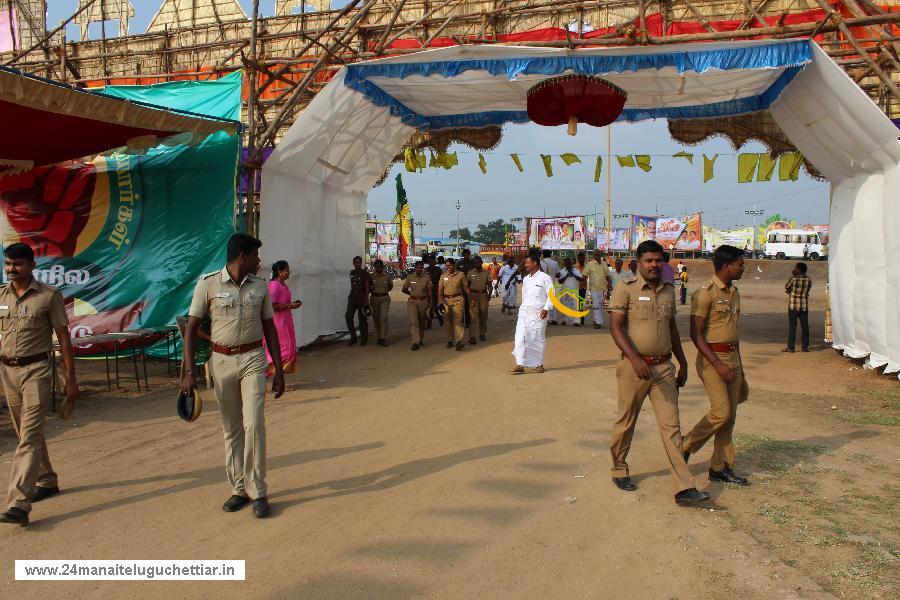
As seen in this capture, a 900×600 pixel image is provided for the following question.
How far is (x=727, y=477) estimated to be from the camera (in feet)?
15.9

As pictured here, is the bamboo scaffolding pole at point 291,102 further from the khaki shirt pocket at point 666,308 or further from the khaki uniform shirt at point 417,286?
the khaki shirt pocket at point 666,308

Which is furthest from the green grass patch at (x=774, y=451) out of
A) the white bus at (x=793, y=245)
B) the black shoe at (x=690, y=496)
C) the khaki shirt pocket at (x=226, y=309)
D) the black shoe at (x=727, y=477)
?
the white bus at (x=793, y=245)

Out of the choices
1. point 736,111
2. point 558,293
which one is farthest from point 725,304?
point 558,293

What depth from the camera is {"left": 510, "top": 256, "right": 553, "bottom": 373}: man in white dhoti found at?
30.9 feet

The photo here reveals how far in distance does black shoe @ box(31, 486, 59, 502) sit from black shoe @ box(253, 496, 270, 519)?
158 centimetres

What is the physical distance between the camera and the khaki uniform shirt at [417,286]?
11.9 m

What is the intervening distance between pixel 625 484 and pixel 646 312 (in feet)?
4.05

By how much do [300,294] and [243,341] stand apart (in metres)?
6.91

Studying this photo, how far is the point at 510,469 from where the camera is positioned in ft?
16.9

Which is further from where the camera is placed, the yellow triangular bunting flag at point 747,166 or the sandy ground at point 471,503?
the yellow triangular bunting flag at point 747,166

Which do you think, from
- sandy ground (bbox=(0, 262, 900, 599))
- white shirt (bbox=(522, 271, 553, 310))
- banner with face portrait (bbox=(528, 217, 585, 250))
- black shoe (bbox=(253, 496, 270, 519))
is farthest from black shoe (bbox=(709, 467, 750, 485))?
banner with face portrait (bbox=(528, 217, 585, 250))

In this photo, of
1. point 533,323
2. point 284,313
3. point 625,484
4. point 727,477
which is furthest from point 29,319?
point 533,323

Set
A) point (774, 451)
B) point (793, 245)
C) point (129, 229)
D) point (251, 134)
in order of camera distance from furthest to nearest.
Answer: point (793, 245), point (129, 229), point (251, 134), point (774, 451)

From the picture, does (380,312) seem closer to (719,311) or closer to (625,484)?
(625,484)
